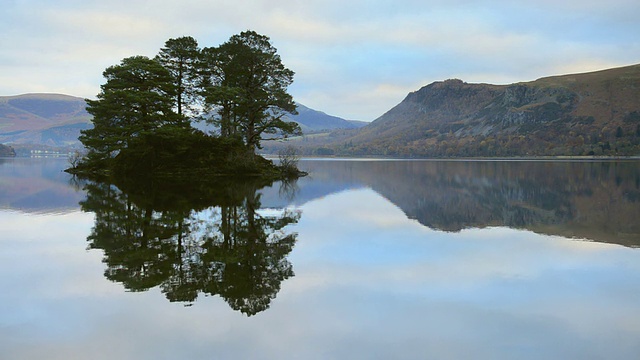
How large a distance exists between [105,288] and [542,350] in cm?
716

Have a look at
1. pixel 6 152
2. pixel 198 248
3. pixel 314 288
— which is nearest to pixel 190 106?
pixel 198 248

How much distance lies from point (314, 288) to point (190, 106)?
135 ft

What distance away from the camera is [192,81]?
45125 millimetres

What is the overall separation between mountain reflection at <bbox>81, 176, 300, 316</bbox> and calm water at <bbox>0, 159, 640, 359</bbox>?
54 mm

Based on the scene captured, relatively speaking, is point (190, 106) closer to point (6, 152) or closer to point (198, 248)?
point (198, 248)

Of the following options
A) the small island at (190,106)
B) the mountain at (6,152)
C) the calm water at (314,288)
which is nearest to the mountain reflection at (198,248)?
the calm water at (314,288)

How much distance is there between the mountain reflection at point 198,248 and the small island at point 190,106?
Result: 2272 cm

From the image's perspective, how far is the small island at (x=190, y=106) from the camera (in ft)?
137

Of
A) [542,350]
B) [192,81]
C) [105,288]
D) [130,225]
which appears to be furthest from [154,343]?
[192,81]

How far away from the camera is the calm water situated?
5.77m

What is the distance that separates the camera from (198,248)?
11039 mm

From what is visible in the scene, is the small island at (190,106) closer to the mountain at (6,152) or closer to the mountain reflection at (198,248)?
the mountain reflection at (198,248)

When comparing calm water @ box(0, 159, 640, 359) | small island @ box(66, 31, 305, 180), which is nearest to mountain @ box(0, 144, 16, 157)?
small island @ box(66, 31, 305, 180)

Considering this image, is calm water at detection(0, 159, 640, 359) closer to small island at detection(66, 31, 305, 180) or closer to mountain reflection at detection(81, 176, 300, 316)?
mountain reflection at detection(81, 176, 300, 316)
